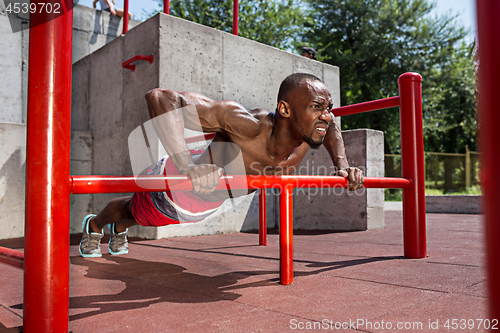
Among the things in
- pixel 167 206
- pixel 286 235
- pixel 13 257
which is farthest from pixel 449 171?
pixel 13 257

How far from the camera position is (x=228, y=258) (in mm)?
2480

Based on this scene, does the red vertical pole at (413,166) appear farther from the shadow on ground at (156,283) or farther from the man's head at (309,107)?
the man's head at (309,107)

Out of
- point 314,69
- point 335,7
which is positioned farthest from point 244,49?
point 335,7

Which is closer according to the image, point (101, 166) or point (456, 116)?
point (101, 166)

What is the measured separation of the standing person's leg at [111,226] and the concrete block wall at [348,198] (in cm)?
232

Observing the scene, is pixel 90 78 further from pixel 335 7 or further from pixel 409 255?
pixel 335 7

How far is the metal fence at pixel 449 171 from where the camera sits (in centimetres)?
1091

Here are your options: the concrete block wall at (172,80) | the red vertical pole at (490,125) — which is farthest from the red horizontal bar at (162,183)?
the concrete block wall at (172,80)

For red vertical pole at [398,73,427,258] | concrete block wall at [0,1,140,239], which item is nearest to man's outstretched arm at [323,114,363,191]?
red vertical pole at [398,73,427,258]

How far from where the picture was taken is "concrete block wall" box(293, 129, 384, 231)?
4207 millimetres

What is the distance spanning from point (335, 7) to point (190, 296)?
16180mm

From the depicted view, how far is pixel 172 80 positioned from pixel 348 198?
225 cm

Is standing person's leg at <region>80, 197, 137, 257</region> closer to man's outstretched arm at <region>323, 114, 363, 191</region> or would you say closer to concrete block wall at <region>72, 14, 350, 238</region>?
concrete block wall at <region>72, 14, 350, 238</region>

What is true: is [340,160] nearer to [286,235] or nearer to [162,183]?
[286,235]
